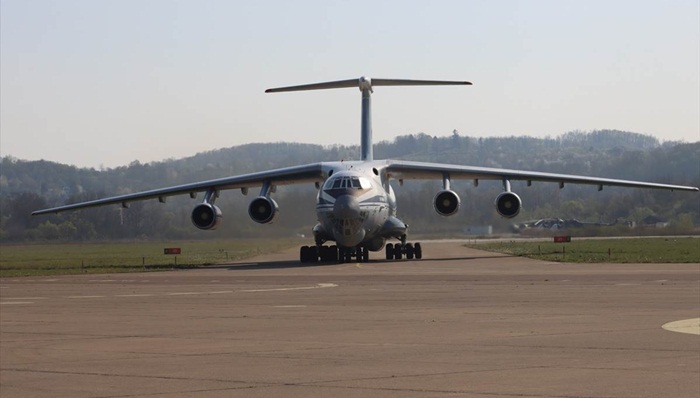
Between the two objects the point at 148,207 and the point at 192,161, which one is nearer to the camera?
the point at 148,207

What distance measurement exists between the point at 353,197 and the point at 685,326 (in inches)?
865

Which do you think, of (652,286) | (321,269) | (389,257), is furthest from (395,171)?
(652,286)

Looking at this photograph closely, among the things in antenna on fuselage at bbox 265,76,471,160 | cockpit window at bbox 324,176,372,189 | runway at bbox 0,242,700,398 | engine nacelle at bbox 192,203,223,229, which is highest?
antenna on fuselage at bbox 265,76,471,160

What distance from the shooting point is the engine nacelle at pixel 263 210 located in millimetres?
37688

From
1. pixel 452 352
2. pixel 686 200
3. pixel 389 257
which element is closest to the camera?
pixel 452 352

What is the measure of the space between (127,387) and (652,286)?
13138 mm

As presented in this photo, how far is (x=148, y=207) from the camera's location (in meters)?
59.4

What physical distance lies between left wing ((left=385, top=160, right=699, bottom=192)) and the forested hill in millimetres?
10592

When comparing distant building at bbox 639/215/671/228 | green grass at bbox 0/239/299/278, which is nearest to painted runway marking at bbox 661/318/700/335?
green grass at bbox 0/239/299/278

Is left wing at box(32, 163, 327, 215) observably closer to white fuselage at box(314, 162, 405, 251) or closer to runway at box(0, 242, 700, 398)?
white fuselage at box(314, 162, 405, 251)

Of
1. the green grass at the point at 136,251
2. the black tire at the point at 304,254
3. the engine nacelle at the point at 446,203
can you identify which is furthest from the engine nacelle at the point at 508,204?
the green grass at the point at 136,251

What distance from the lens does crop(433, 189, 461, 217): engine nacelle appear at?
37594mm

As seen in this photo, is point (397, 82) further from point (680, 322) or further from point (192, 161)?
point (192, 161)

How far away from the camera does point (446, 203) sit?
3775 centimetres
